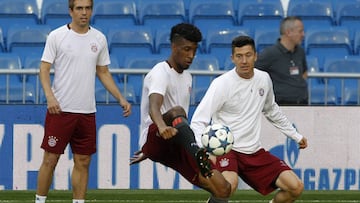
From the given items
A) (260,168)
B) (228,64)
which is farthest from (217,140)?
(228,64)

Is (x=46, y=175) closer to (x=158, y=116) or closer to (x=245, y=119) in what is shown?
(x=158, y=116)

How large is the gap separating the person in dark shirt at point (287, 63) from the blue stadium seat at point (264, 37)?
2765 mm

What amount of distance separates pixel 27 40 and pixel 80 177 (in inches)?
281

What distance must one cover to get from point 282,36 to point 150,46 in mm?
3378

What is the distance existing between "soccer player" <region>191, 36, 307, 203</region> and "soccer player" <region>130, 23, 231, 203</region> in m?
0.20

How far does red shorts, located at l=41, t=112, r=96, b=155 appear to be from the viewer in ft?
34.5

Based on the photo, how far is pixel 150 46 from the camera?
Answer: 56.9ft

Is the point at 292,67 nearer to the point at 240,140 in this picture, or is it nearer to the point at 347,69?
the point at 347,69

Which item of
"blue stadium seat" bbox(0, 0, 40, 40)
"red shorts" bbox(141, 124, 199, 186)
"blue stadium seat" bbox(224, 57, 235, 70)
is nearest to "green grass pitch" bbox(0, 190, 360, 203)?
"blue stadium seat" bbox(224, 57, 235, 70)

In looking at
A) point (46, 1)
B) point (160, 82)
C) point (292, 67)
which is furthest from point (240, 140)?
point (46, 1)

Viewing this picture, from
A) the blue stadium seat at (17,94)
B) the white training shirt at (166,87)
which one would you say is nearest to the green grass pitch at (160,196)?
the blue stadium seat at (17,94)

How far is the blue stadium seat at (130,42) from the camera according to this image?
17266mm

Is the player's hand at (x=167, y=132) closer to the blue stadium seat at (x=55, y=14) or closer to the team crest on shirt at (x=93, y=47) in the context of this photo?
the team crest on shirt at (x=93, y=47)

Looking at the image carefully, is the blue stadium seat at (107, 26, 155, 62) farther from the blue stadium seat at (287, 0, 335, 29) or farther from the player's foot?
the player's foot
